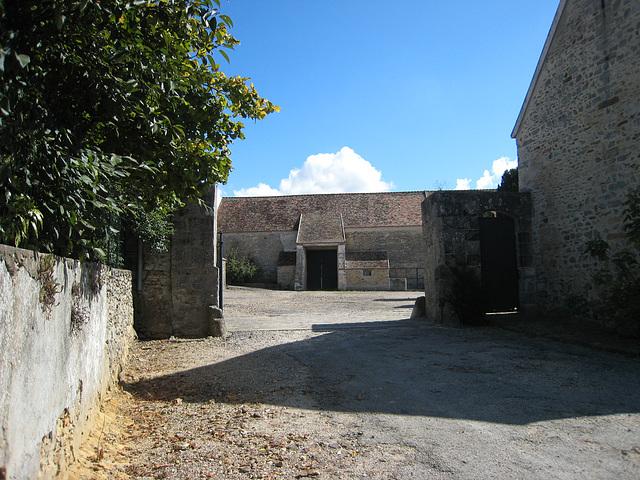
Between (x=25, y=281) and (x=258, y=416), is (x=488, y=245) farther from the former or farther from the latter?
(x=25, y=281)

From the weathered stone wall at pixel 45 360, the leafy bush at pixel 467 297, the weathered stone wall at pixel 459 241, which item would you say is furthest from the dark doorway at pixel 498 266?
the weathered stone wall at pixel 45 360

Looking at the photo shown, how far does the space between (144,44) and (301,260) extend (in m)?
24.6

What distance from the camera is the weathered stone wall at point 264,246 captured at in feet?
101

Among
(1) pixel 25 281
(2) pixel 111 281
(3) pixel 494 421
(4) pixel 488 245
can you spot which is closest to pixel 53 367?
(1) pixel 25 281

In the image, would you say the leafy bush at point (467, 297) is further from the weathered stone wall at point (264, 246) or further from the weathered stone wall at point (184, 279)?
the weathered stone wall at point (264, 246)

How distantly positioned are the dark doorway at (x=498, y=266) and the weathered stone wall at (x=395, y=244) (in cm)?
1855

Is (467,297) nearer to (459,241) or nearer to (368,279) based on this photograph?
(459,241)

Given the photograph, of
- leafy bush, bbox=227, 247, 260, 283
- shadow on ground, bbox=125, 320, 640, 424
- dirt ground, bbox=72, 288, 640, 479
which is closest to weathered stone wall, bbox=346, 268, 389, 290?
leafy bush, bbox=227, 247, 260, 283

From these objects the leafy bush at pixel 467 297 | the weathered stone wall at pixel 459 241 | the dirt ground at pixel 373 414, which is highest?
the weathered stone wall at pixel 459 241

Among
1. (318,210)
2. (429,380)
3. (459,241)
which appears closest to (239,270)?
(318,210)

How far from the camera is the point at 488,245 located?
10922 millimetres

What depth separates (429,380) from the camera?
5.47 m

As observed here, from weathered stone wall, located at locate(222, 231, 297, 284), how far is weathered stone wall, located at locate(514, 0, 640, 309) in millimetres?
20426

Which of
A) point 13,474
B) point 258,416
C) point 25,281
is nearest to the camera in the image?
point 13,474
